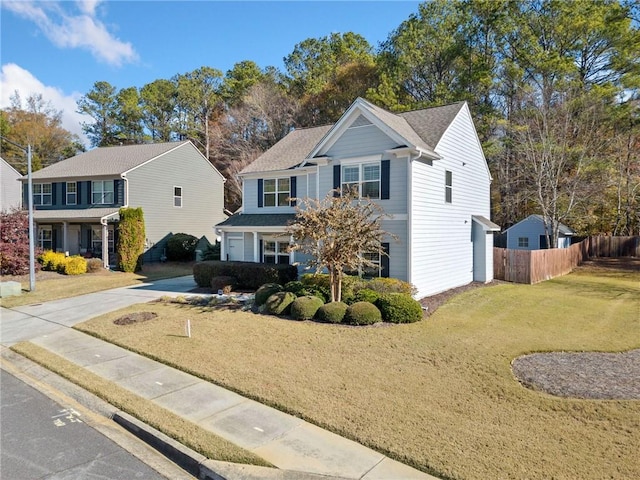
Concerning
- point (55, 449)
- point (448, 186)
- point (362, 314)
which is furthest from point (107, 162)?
point (55, 449)

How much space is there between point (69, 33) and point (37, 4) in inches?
58.7

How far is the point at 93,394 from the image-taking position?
23.9 ft

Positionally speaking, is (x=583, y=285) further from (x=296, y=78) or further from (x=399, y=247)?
(x=296, y=78)

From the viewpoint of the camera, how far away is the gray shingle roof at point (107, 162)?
91.7ft

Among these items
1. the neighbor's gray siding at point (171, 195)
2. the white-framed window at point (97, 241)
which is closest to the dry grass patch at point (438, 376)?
the neighbor's gray siding at point (171, 195)

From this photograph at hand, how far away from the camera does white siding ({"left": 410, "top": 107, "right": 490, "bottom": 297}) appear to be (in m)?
15.0

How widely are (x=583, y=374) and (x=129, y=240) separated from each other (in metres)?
23.1

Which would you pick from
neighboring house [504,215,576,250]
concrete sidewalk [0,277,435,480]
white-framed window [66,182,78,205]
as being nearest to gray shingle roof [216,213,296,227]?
concrete sidewalk [0,277,435,480]

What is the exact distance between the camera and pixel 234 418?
20.5 ft

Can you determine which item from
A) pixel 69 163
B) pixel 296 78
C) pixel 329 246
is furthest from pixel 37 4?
pixel 296 78

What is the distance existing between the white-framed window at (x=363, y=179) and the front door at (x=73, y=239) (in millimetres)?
23525

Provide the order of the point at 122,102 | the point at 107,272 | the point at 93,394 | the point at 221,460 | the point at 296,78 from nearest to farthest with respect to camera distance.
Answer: the point at 221,460 < the point at 93,394 < the point at 107,272 < the point at 296,78 < the point at 122,102

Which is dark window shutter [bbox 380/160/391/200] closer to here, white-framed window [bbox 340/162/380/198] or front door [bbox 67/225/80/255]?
A: white-framed window [bbox 340/162/380/198]

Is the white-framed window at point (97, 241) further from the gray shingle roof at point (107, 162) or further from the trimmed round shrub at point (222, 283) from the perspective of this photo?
the trimmed round shrub at point (222, 283)
